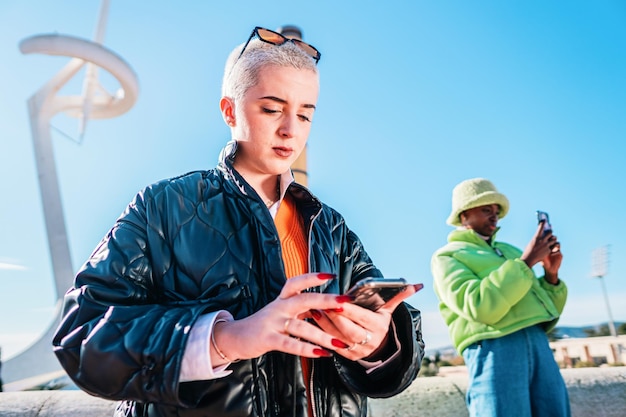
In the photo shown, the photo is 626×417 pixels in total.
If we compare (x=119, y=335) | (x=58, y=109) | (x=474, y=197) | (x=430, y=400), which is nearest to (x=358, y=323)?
(x=119, y=335)

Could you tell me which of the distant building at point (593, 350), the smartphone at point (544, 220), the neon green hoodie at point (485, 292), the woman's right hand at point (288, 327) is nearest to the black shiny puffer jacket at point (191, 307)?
the woman's right hand at point (288, 327)

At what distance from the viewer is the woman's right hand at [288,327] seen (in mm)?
890

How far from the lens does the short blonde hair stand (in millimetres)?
1280

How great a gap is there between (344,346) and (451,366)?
337 inches

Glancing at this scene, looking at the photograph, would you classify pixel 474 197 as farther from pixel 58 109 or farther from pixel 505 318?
pixel 58 109

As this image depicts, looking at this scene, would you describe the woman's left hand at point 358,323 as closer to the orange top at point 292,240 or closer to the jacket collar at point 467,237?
the orange top at point 292,240

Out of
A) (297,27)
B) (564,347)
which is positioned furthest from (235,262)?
(564,347)

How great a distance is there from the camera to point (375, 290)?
3.08 ft

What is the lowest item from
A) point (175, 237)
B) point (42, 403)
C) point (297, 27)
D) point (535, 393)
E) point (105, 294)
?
point (535, 393)

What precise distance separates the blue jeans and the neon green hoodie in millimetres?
77

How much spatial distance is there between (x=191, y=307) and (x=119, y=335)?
143mm

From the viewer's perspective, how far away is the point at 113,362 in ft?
3.03

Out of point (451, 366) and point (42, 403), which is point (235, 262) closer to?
point (42, 403)

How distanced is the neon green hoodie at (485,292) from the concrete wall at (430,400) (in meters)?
0.54
